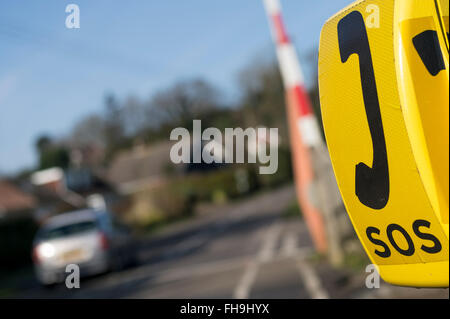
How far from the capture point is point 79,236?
13.9 meters

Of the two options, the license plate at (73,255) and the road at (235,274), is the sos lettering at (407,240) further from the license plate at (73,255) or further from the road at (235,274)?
the license plate at (73,255)

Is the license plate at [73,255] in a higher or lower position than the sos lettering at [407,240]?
higher

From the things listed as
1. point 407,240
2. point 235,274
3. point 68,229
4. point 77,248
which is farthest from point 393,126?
point 68,229

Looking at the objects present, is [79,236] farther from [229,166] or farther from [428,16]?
[229,166]

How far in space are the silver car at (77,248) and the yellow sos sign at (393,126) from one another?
10.8 m

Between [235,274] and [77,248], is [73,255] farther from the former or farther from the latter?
[235,274]

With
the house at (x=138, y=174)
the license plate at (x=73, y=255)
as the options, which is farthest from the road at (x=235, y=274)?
the house at (x=138, y=174)

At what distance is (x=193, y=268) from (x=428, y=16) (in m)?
10.9

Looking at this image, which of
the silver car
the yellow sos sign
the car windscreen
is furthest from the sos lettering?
the car windscreen

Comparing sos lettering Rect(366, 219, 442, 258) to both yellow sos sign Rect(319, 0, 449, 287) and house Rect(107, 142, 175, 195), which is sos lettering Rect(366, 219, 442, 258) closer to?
yellow sos sign Rect(319, 0, 449, 287)

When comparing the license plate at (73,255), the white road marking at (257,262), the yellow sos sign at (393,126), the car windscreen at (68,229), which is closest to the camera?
the yellow sos sign at (393,126)

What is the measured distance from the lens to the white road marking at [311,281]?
7.21 meters

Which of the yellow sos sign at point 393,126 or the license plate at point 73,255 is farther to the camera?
the license plate at point 73,255

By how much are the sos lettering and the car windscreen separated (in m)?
11.3
